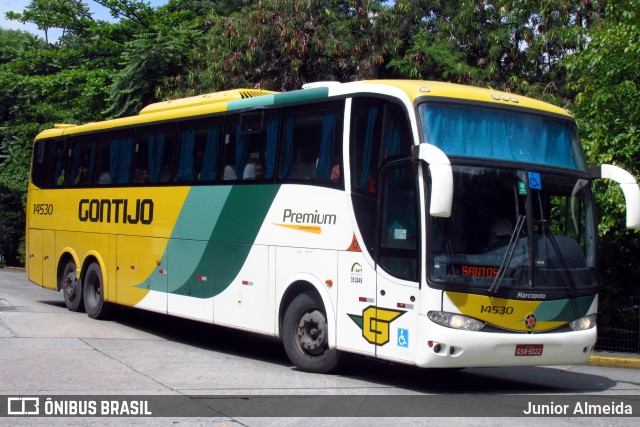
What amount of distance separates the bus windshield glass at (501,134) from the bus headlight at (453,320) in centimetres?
177

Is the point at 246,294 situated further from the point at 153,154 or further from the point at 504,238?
the point at 504,238

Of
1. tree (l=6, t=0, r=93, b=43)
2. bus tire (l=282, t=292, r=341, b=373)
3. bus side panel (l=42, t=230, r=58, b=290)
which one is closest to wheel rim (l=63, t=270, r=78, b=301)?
bus side panel (l=42, t=230, r=58, b=290)

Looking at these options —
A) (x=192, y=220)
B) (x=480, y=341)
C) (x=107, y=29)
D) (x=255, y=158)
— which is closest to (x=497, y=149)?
(x=480, y=341)

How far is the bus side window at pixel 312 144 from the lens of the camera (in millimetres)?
10969

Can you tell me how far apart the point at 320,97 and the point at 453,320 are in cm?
360

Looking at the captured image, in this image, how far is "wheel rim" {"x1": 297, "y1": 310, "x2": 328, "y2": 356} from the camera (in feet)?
36.3

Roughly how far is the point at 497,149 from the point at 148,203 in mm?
7069

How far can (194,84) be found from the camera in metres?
25.1

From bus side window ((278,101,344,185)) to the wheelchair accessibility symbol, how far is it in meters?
2.09

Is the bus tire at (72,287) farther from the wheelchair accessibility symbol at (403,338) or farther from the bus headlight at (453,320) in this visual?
the bus headlight at (453,320)

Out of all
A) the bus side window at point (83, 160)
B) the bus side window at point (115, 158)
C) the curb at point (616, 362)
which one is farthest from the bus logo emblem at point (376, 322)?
the bus side window at point (83, 160)

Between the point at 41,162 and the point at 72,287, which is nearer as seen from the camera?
the point at 72,287

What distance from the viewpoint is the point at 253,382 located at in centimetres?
1034

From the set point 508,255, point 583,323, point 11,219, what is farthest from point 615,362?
point 11,219
